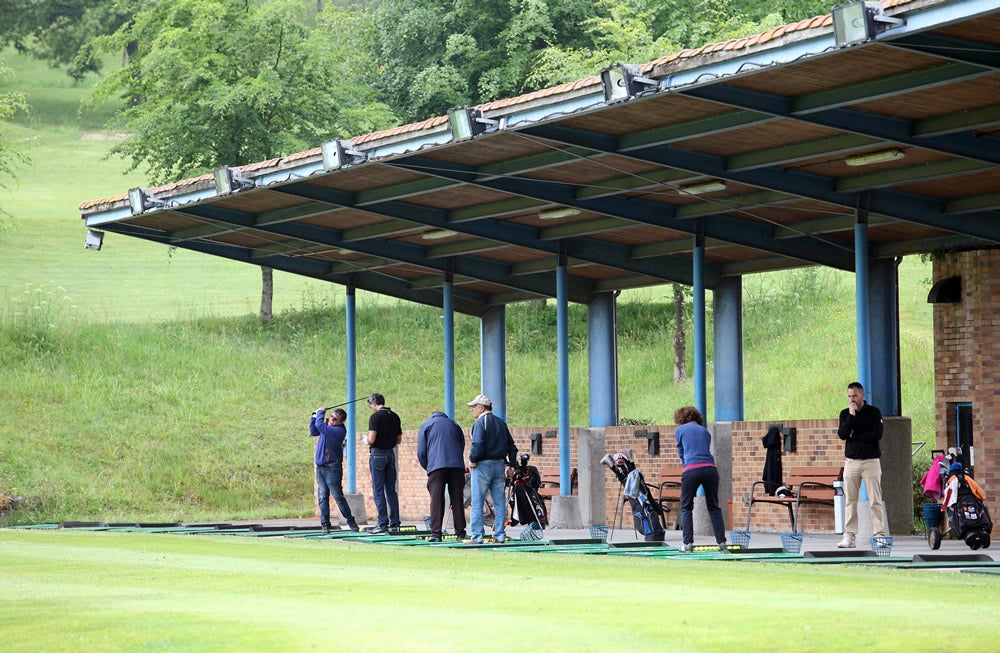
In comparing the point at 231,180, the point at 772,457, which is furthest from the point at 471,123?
the point at 772,457

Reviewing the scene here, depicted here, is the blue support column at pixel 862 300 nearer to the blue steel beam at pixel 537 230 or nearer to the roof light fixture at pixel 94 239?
the blue steel beam at pixel 537 230

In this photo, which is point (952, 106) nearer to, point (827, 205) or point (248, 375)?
point (827, 205)

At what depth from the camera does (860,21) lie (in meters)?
12.5

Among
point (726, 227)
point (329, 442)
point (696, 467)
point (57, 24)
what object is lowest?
point (696, 467)

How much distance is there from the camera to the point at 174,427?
117 feet

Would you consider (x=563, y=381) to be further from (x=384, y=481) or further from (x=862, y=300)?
(x=862, y=300)

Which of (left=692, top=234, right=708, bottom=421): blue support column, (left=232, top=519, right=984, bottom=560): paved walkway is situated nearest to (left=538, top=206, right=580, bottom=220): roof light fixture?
(left=692, top=234, right=708, bottom=421): blue support column

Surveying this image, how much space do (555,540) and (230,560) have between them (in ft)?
15.5

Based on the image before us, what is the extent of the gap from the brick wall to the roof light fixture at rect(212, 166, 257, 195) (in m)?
9.20

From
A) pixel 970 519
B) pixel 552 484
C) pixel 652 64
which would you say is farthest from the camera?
pixel 552 484

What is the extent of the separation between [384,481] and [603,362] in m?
6.39

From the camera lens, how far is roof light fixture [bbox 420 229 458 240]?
23044mm

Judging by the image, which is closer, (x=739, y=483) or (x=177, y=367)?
(x=739, y=483)

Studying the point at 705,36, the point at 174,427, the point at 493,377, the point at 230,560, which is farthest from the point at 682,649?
the point at 705,36
